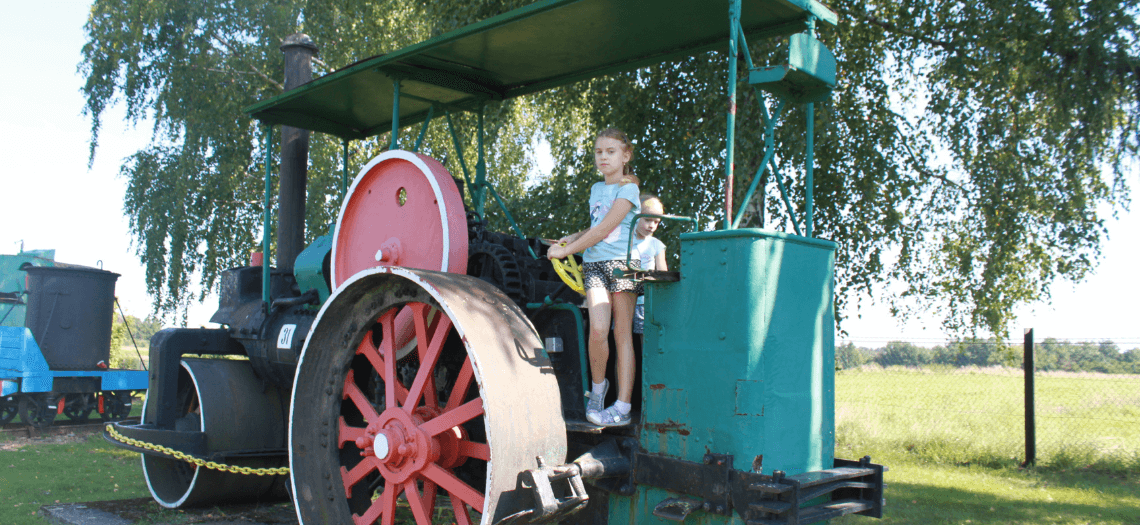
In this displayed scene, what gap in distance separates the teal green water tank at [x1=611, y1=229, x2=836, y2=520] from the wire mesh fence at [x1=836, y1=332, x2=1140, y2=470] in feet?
18.9

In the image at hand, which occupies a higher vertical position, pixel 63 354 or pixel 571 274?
pixel 571 274

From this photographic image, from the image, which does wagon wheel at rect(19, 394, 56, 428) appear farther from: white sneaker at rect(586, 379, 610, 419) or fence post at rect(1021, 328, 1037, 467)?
fence post at rect(1021, 328, 1037, 467)

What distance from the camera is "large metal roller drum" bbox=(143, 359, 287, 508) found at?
489cm

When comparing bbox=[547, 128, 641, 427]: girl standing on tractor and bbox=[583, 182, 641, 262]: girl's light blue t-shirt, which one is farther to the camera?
bbox=[583, 182, 641, 262]: girl's light blue t-shirt

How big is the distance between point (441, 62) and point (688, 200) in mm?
3873

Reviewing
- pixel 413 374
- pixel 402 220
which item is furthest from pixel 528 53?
pixel 413 374

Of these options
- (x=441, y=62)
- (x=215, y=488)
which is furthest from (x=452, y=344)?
(x=215, y=488)

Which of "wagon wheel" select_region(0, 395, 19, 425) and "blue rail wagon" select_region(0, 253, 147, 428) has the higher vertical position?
"blue rail wagon" select_region(0, 253, 147, 428)

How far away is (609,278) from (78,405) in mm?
9621

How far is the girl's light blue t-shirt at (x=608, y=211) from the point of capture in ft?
11.2

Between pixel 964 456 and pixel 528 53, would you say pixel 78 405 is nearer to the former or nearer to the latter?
pixel 528 53

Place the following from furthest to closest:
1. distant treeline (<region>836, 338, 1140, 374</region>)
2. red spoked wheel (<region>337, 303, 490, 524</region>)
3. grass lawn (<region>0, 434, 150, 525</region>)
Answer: distant treeline (<region>836, 338, 1140, 374</region>) → grass lawn (<region>0, 434, 150, 525</region>) → red spoked wheel (<region>337, 303, 490, 524</region>)

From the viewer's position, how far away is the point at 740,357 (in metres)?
2.87

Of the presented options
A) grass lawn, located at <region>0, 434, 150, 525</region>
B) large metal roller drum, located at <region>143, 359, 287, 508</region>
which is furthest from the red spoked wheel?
grass lawn, located at <region>0, 434, 150, 525</region>
